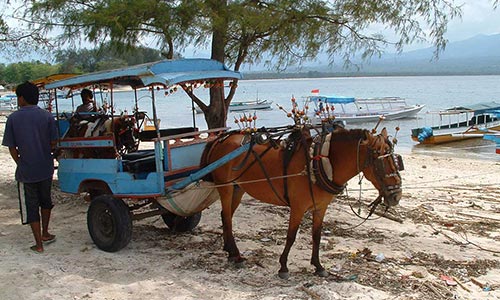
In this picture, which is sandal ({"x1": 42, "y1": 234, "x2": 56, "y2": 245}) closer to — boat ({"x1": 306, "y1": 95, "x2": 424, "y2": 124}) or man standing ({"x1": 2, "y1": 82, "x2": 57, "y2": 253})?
man standing ({"x1": 2, "y1": 82, "x2": 57, "y2": 253})

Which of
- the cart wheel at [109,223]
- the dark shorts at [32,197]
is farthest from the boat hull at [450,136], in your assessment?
the dark shorts at [32,197]

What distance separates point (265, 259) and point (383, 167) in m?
1.84

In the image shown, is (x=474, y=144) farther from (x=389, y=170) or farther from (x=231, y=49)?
(x=389, y=170)

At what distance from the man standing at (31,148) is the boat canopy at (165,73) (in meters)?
0.62

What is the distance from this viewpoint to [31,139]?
18.5ft

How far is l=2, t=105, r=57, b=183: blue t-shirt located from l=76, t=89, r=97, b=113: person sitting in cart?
100 inches

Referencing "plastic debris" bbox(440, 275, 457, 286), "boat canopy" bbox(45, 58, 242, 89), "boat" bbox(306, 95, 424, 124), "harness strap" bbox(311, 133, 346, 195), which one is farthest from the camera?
"boat" bbox(306, 95, 424, 124)

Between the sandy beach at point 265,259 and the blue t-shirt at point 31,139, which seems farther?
the blue t-shirt at point 31,139

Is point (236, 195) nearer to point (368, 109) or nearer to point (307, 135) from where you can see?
point (307, 135)

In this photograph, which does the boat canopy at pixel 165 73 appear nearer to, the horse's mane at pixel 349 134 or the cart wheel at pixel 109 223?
the cart wheel at pixel 109 223

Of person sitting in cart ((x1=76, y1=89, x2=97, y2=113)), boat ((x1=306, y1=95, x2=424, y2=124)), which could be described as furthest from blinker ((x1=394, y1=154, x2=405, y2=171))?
boat ((x1=306, y1=95, x2=424, y2=124))

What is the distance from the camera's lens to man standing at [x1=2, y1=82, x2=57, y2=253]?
5.63m

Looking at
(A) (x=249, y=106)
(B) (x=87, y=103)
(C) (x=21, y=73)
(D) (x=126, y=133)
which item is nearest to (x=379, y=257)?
(D) (x=126, y=133)

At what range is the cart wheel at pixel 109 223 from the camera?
576 cm
